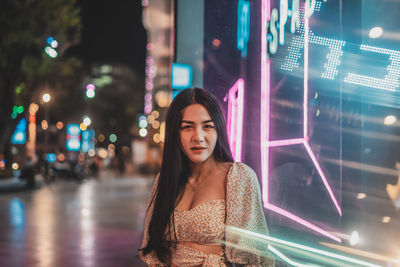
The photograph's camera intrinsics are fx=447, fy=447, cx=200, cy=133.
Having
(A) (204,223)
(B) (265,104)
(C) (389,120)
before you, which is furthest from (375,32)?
(A) (204,223)

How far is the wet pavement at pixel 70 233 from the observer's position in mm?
7597

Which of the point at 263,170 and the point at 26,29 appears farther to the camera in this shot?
the point at 26,29

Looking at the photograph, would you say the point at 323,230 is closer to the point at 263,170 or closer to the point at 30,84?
the point at 263,170

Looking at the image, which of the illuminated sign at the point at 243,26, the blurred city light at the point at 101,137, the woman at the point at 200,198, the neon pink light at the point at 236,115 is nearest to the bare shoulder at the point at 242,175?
the woman at the point at 200,198

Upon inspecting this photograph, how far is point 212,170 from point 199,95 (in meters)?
0.47

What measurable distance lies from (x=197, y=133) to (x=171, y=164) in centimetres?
27

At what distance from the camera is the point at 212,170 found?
2.76 metres

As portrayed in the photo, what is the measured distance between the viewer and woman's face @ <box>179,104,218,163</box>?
266cm

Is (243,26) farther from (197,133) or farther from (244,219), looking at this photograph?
(244,219)

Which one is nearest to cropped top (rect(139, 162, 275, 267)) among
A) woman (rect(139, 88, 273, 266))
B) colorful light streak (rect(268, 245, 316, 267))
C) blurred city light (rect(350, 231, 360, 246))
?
woman (rect(139, 88, 273, 266))

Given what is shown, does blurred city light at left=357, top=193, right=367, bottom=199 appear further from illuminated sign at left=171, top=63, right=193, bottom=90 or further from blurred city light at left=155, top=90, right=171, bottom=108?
blurred city light at left=155, top=90, right=171, bottom=108

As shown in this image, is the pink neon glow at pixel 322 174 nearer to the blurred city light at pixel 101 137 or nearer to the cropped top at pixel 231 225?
the cropped top at pixel 231 225

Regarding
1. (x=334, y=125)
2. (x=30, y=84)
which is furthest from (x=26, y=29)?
(x=334, y=125)

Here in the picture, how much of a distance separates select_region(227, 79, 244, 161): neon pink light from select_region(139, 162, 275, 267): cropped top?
1.32m
